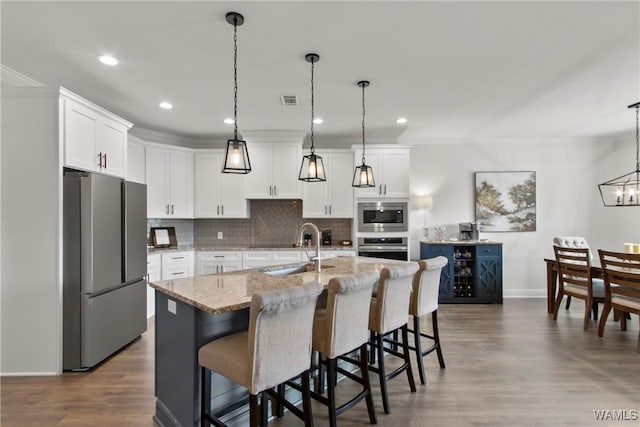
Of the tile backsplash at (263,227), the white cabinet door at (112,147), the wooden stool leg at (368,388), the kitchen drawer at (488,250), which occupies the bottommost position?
the wooden stool leg at (368,388)

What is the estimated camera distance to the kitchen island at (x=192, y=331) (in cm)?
182

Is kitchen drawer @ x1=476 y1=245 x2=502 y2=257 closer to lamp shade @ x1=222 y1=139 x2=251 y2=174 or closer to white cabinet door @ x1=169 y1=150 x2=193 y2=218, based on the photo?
lamp shade @ x1=222 y1=139 x2=251 y2=174

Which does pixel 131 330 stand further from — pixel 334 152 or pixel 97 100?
pixel 334 152

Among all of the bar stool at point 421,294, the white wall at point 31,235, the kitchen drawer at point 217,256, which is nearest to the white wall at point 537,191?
the bar stool at point 421,294

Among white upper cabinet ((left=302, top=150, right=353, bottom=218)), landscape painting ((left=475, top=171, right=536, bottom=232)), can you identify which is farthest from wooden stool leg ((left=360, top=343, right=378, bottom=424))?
landscape painting ((left=475, top=171, right=536, bottom=232))

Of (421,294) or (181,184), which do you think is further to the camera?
(181,184)

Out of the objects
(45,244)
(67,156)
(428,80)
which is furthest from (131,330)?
(428,80)

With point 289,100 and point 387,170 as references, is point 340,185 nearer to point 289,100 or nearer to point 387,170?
point 387,170

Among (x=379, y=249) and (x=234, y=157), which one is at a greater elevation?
(x=234, y=157)

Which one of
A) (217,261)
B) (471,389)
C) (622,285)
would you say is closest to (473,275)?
Answer: (622,285)

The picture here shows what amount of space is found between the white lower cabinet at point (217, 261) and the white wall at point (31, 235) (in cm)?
218

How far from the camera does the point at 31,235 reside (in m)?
2.73

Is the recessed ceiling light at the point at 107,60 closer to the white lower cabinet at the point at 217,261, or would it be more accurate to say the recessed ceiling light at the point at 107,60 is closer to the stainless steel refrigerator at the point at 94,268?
the stainless steel refrigerator at the point at 94,268

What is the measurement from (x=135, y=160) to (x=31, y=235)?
6.47 ft
